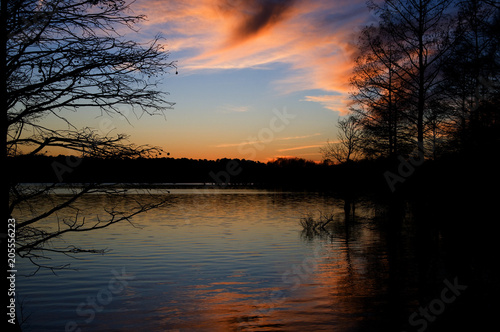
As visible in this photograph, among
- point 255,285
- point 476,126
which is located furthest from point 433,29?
point 255,285

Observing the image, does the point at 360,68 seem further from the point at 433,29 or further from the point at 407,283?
the point at 407,283

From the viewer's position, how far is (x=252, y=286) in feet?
46.8

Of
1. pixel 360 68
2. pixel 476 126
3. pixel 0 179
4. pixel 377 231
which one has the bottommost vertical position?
pixel 377 231

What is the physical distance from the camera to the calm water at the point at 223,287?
10.5 metres

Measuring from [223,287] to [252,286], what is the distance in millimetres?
1005

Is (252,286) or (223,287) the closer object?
(223,287)

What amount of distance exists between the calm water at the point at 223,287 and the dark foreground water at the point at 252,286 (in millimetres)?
33

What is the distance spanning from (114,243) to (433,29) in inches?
835

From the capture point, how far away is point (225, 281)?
15016 millimetres

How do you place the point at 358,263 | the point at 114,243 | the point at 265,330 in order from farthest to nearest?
the point at 114,243 → the point at 358,263 → the point at 265,330

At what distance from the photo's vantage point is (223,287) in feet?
46.2

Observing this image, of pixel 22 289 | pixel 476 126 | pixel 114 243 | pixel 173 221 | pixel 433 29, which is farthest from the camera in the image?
pixel 173 221

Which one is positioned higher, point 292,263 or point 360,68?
point 360,68

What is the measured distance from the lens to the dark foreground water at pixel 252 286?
1043 centimetres
